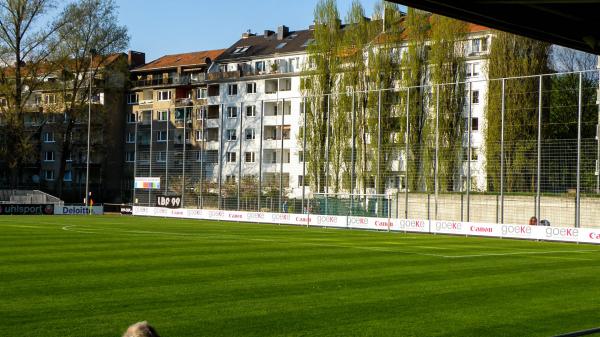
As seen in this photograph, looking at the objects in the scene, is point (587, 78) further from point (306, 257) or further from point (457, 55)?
point (306, 257)

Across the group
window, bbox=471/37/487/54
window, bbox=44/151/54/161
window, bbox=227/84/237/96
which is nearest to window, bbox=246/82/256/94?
window, bbox=227/84/237/96

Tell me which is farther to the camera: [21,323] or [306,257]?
[306,257]

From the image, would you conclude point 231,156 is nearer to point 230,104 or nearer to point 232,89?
point 230,104

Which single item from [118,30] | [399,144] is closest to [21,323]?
[399,144]

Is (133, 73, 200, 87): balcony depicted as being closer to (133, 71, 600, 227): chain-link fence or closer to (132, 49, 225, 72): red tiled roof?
(132, 49, 225, 72): red tiled roof

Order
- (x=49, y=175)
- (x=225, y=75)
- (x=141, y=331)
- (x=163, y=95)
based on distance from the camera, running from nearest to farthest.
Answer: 1. (x=141, y=331)
2. (x=225, y=75)
3. (x=163, y=95)
4. (x=49, y=175)

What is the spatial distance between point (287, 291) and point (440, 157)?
1616 inches

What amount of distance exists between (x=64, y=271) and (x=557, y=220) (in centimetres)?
3137

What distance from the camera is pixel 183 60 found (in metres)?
103

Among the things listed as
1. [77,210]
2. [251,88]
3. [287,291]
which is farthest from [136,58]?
[287,291]

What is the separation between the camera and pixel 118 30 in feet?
264

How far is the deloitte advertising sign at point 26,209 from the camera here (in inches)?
2421

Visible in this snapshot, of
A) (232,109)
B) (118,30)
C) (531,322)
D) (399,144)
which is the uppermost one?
(118,30)

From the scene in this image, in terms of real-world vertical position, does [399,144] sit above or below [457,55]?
below
